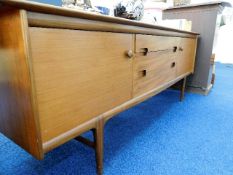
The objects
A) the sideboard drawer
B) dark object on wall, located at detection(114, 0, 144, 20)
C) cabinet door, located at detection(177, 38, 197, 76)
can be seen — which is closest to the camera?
the sideboard drawer

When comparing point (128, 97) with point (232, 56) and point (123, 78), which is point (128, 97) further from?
point (232, 56)

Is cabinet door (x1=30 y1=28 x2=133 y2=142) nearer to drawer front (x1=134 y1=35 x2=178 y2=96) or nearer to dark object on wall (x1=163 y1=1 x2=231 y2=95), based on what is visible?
drawer front (x1=134 y1=35 x2=178 y2=96)

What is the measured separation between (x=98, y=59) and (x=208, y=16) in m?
1.70

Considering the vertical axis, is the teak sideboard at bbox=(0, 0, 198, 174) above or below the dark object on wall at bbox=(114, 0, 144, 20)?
below

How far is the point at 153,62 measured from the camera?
101 centimetres

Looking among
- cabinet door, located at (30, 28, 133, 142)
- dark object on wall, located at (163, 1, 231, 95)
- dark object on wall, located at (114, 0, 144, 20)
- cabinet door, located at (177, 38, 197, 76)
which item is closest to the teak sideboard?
cabinet door, located at (30, 28, 133, 142)

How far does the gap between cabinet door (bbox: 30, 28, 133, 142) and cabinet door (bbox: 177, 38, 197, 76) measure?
0.82 meters

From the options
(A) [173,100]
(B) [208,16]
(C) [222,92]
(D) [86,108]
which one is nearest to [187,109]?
(A) [173,100]

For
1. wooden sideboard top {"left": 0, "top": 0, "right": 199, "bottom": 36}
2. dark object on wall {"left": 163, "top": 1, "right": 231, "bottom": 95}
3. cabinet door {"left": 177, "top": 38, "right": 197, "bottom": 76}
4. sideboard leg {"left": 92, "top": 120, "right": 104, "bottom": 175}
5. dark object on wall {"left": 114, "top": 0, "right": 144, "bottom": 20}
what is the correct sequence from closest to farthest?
wooden sideboard top {"left": 0, "top": 0, "right": 199, "bottom": 36} → sideboard leg {"left": 92, "top": 120, "right": 104, "bottom": 175} → dark object on wall {"left": 114, "top": 0, "right": 144, "bottom": 20} → cabinet door {"left": 177, "top": 38, "right": 197, "bottom": 76} → dark object on wall {"left": 163, "top": 1, "right": 231, "bottom": 95}

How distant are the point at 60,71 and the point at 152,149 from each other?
76cm

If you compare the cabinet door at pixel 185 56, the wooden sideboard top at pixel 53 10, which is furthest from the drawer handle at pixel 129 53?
the cabinet door at pixel 185 56

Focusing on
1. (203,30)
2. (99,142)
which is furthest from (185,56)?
(99,142)

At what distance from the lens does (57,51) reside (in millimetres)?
498

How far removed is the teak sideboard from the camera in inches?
17.4
